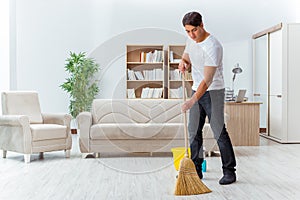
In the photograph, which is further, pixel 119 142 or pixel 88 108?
pixel 88 108

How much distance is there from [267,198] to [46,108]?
5.46m

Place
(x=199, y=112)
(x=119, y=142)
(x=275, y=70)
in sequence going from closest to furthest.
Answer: (x=199, y=112) < (x=119, y=142) < (x=275, y=70)

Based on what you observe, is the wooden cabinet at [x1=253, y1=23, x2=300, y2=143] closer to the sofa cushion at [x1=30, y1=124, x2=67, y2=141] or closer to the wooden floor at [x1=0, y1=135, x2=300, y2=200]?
the wooden floor at [x1=0, y1=135, x2=300, y2=200]

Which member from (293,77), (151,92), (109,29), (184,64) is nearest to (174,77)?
(151,92)

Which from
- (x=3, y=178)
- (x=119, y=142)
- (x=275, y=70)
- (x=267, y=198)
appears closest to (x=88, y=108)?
(x=119, y=142)

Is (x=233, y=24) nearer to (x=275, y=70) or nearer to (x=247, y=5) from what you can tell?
(x=247, y=5)

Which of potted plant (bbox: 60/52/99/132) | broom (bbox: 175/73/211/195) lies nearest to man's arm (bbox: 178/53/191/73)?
broom (bbox: 175/73/211/195)

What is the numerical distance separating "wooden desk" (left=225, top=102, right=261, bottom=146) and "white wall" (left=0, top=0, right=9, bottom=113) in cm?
357

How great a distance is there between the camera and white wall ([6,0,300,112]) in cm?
796

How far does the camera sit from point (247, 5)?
8.01 metres

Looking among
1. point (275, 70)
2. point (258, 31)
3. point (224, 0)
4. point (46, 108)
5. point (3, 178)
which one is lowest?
point (3, 178)

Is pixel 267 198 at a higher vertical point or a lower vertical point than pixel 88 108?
lower

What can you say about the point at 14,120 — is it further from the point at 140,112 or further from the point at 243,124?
→ the point at 243,124

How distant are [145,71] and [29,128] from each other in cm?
307
